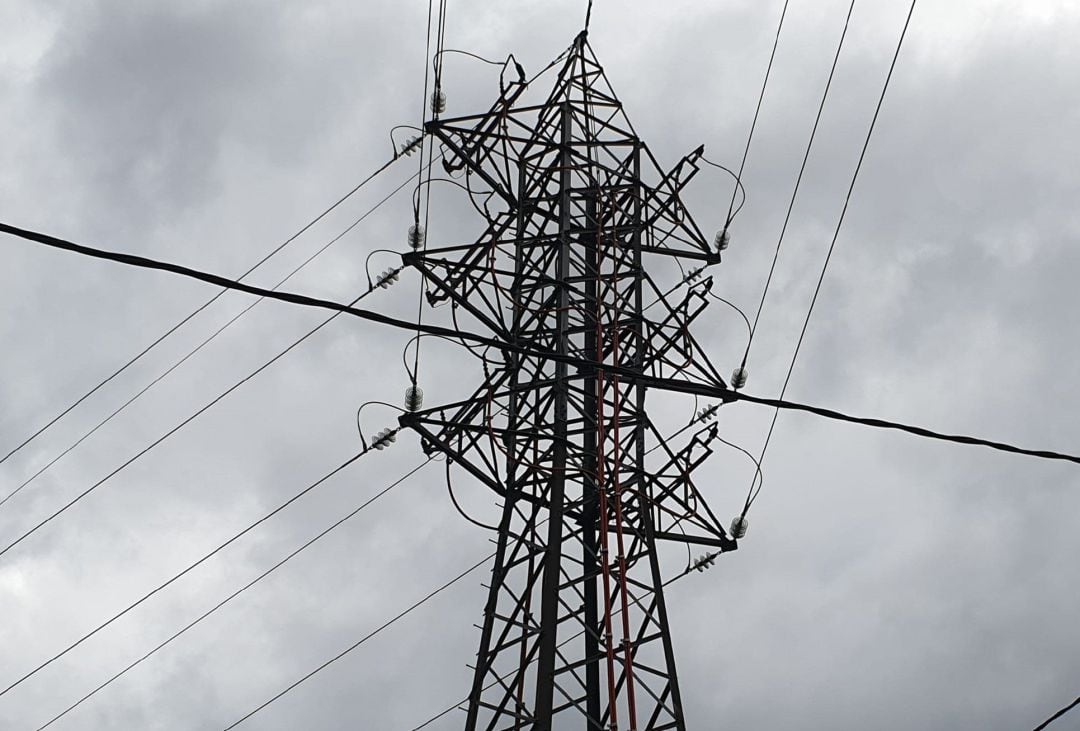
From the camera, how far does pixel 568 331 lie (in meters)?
14.9

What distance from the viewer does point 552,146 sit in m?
16.7

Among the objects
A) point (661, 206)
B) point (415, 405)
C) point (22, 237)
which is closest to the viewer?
point (22, 237)

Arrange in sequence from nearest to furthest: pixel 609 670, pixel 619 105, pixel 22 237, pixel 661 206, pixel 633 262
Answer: pixel 22 237
pixel 609 670
pixel 633 262
pixel 661 206
pixel 619 105

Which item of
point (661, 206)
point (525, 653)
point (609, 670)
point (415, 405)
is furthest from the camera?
point (661, 206)

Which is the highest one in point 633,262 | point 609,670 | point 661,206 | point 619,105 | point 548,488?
point 619,105

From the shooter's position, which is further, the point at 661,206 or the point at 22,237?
the point at 661,206

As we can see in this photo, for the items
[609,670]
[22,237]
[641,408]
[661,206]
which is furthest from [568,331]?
[22,237]

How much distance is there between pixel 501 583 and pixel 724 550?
3.08 metres

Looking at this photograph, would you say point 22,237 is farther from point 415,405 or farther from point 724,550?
point 724,550

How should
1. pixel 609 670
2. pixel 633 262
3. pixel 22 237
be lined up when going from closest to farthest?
pixel 22 237, pixel 609 670, pixel 633 262

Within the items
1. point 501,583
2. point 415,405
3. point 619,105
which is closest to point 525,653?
point 501,583

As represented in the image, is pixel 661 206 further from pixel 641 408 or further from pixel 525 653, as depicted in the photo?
pixel 525 653

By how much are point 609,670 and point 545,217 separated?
263 inches

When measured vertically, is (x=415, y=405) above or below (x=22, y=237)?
above
